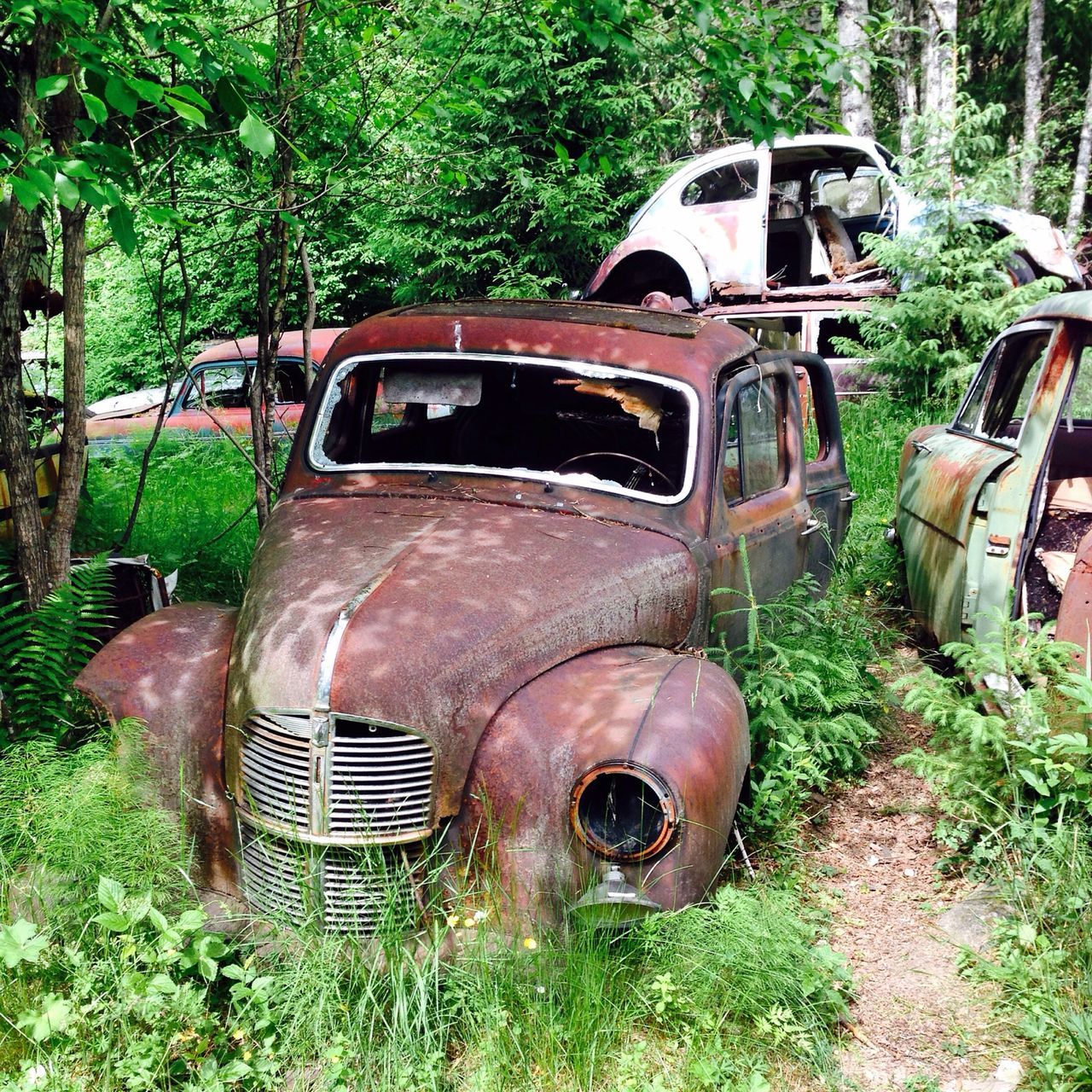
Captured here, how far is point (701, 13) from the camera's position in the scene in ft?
14.2

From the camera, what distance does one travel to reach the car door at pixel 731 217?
10805 millimetres

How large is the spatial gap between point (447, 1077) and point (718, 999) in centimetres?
76

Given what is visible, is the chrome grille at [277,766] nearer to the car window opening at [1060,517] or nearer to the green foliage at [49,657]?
the green foliage at [49,657]

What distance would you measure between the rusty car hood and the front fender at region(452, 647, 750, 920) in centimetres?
10

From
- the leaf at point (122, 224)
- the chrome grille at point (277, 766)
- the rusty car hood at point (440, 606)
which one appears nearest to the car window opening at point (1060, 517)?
the rusty car hood at point (440, 606)

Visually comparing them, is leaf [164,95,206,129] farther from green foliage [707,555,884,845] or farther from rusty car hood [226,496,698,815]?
green foliage [707,555,884,845]

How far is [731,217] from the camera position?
10945mm

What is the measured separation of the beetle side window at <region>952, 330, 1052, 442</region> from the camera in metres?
5.48

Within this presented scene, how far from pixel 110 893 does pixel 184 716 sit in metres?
0.57

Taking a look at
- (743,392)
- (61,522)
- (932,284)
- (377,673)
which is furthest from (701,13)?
(932,284)

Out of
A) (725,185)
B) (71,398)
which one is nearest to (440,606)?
(71,398)

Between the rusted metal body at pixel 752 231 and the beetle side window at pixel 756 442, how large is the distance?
5990 mm

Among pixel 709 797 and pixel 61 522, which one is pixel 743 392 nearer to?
pixel 709 797

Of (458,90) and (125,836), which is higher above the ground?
(458,90)
